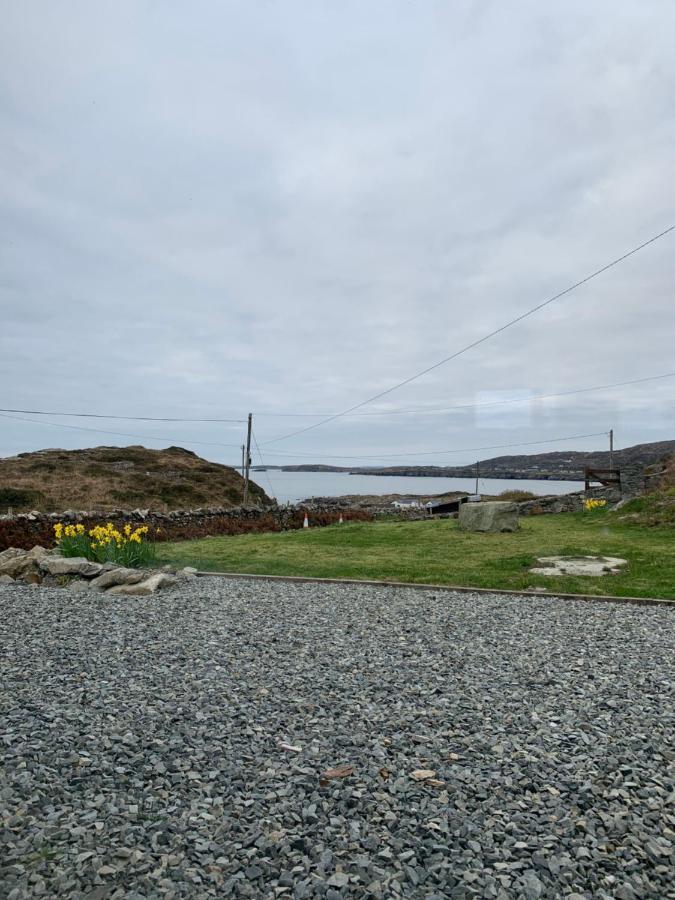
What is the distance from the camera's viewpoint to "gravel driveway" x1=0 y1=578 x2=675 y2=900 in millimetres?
2525

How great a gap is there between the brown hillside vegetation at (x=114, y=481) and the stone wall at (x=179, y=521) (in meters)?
6.82

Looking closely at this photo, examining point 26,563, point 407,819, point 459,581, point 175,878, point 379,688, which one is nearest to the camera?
point 175,878

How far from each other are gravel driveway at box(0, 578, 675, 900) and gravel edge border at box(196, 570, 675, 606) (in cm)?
169

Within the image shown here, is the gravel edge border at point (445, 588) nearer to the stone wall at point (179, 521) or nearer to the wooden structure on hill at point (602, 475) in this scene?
the stone wall at point (179, 521)

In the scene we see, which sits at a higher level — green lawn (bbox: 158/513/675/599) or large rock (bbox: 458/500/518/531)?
large rock (bbox: 458/500/518/531)

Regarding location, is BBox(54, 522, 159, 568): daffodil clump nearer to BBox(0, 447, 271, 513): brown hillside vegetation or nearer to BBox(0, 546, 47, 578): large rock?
BBox(0, 546, 47, 578): large rock

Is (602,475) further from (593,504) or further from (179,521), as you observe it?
(179,521)

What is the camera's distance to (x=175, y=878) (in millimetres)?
2479

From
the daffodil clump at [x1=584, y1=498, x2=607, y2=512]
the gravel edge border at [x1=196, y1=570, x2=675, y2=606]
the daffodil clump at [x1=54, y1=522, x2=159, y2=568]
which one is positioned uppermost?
the daffodil clump at [x1=584, y1=498, x2=607, y2=512]

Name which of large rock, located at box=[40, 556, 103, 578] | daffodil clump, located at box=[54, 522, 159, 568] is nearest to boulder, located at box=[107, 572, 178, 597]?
large rock, located at box=[40, 556, 103, 578]

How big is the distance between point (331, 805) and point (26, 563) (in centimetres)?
878

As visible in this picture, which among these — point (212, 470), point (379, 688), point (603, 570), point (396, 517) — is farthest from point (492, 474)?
point (379, 688)

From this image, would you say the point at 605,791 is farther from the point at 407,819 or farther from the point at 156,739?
the point at 156,739

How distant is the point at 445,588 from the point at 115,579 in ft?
16.8
